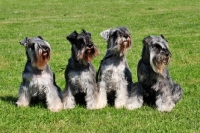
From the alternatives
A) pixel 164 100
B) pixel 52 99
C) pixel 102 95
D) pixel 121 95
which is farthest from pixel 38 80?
pixel 164 100

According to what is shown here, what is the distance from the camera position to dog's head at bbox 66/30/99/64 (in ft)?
36.6

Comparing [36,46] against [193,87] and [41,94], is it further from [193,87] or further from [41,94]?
[193,87]

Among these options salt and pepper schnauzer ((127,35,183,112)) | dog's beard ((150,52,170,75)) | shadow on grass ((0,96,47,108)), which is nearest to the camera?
dog's beard ((150,52,170,75))

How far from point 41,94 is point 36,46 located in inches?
60.3

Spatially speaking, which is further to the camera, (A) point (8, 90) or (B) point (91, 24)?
(B) point (91, 24)

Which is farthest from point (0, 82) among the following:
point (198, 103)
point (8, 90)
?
point (198, 103)

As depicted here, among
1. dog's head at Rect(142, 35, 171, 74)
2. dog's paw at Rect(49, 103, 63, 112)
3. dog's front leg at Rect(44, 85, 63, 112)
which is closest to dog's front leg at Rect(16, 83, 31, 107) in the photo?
dog's front leg at Rect(44, 85, 63, 112)

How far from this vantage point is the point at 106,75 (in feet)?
38.9

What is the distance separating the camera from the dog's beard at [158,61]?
1091 cm

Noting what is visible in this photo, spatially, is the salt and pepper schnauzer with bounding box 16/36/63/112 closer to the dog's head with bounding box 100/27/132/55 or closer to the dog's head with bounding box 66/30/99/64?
the dog's head with bounding box 66/30/99/64

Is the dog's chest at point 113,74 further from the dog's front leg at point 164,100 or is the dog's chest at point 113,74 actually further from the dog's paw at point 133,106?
the dog's front leg at point 164,100

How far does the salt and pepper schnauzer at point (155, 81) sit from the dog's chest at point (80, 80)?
4.46 feet

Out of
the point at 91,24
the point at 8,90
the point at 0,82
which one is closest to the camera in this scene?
the point at 8,90

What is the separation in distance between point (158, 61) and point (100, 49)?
34.5 ft
